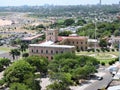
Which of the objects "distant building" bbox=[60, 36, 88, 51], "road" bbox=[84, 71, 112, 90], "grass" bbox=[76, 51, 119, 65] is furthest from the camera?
"distant building" bbox=[60, 36, 88, 51]

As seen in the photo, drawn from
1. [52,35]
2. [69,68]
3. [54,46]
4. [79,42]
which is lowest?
[79,42]

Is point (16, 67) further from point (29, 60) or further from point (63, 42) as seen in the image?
point (63, 42)

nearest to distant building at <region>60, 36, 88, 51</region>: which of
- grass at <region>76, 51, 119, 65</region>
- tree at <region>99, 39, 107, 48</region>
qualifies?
grass at <region>76, 51, 119, 65</region>

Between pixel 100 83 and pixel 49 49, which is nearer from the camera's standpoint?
pixel 100 83

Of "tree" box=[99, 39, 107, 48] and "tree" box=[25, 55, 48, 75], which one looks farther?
"tree" box=[99, 39, 107, 48]

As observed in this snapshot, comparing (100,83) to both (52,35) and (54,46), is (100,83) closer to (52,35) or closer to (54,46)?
(54,46)

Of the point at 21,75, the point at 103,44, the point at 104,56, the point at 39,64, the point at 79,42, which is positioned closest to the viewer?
the point at 21,75

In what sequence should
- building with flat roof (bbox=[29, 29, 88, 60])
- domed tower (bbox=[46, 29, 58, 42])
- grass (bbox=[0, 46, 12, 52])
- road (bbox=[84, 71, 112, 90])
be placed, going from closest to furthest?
road (bbox=[84, 71, 112, 90])
building with flat roof (bbox=[29, 29, 88, 60])
domed tower (bbox=[46, 29, 58, 42])
grass (bbox=[0, 46, 12, 52])

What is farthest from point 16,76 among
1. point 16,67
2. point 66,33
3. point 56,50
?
point 66,33

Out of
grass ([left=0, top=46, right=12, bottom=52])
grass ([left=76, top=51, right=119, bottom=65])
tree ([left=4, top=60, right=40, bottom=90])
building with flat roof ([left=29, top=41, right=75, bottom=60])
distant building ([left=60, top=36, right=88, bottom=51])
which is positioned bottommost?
grass ([left=0, top=46, right=12, bottom=52])

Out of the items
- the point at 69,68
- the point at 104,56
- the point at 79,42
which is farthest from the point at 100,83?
the point at 79,42

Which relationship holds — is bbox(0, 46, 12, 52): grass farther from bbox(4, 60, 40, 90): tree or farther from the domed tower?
bbox(4, 60, 40, 90): tree
